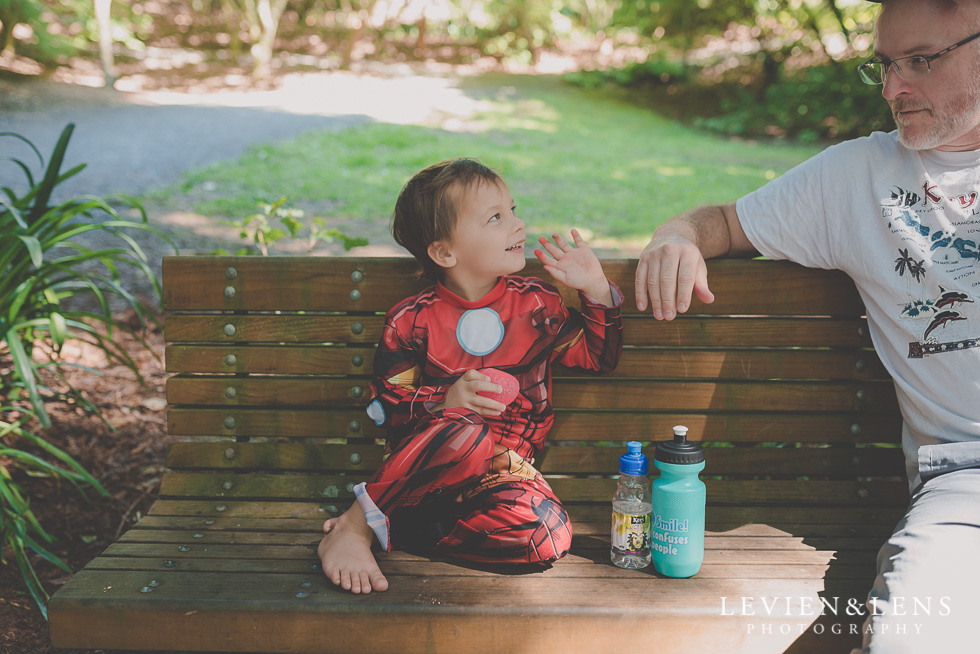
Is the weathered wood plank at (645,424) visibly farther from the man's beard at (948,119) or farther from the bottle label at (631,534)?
the man's beard at (948,119)

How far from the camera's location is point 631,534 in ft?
6.89

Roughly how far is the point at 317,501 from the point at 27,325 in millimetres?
1282

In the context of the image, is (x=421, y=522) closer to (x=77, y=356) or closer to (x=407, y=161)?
(x=77, y=356)

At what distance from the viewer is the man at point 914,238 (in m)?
2.11

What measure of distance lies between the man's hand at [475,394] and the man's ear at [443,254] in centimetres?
34

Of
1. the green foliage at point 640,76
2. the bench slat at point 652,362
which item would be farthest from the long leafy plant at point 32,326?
the green foliage at point 640,76

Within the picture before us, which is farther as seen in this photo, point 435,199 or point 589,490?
point 589,490

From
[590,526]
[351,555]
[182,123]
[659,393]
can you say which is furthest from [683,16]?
[351,555]

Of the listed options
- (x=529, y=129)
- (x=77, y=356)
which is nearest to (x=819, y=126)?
(x=529, y=129)

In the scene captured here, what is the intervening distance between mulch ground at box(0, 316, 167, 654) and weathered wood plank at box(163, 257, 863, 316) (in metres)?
0.68

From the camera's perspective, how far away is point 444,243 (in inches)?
91.3

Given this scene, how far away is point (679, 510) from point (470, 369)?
2.12 ft

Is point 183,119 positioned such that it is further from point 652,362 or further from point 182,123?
point 652,362

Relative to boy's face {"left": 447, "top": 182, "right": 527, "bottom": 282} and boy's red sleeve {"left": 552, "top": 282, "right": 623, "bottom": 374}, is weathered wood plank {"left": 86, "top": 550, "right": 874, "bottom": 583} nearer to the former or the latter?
boy's red sleeve {"left": 552, "top": 282, "right": 623, "bottom": 374}
